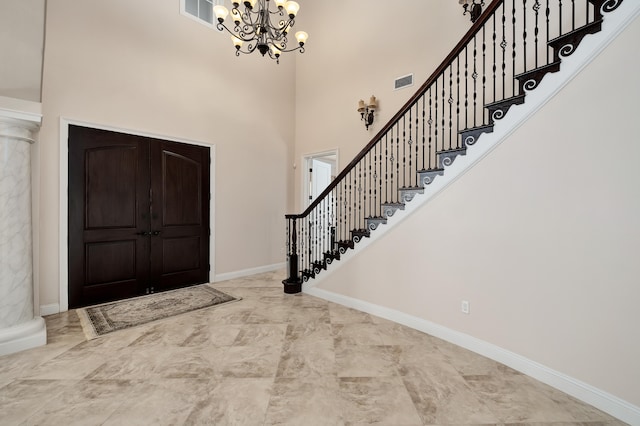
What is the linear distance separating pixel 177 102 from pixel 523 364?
5.22 metres

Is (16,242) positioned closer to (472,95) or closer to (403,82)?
(403,82)

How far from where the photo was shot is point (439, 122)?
4.11m

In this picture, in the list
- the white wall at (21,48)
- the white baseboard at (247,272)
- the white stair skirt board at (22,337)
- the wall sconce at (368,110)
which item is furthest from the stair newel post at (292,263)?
the white wall at (21,48)

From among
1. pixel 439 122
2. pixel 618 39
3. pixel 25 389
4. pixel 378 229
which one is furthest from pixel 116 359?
pixel 439 122

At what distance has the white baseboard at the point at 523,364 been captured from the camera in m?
1.68

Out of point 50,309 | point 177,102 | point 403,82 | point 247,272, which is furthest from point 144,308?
point 403,82

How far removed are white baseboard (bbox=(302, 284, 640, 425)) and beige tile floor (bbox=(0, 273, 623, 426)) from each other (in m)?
0.06

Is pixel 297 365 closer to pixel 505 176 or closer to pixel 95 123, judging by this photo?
pixel 505 176

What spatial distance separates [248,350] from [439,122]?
386cm

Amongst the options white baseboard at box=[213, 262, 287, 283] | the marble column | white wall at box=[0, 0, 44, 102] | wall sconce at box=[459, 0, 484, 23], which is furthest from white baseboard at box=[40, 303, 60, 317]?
wall sconce at box=[459, 0, 484, 23]

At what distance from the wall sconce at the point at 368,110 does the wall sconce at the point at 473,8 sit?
1.65 metres

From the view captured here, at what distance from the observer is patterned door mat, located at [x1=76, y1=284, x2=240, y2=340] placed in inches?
119

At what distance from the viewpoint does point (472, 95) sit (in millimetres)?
3848

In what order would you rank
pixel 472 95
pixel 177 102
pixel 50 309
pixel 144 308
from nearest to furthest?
pixel 50 309, pixel 144 308, pixel 472 95, pixel 177 102
